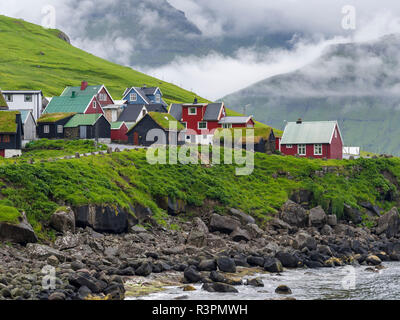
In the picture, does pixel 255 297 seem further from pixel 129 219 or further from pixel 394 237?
pixel 394 237

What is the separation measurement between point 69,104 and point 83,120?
36.4ft

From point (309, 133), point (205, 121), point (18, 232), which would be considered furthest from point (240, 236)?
point (205, 121)

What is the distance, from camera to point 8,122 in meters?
71.4

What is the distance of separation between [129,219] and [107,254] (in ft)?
27.1

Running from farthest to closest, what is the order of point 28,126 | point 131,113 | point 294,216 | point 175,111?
point 175,111
point 131,113
point 28,126
point 294,216

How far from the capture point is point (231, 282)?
110ft

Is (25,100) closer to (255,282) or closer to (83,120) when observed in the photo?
(83,120)

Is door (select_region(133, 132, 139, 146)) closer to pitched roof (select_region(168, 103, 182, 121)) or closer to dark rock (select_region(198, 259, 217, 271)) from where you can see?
pitched roof (select_region(168, 103, 182, 121))

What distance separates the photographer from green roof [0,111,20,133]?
69.9 metres

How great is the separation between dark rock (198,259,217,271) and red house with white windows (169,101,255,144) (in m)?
60.2

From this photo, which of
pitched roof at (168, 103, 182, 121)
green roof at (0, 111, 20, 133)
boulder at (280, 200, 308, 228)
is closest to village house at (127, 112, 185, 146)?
green roof at (0, 111, 20, 133)

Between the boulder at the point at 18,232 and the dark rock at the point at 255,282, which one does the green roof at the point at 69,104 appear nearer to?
the boulder at the point at 18,232

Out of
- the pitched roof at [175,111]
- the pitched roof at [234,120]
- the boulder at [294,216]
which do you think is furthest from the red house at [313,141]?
the boulder at [294,216]

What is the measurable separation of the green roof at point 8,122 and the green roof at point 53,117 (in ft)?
49.2
